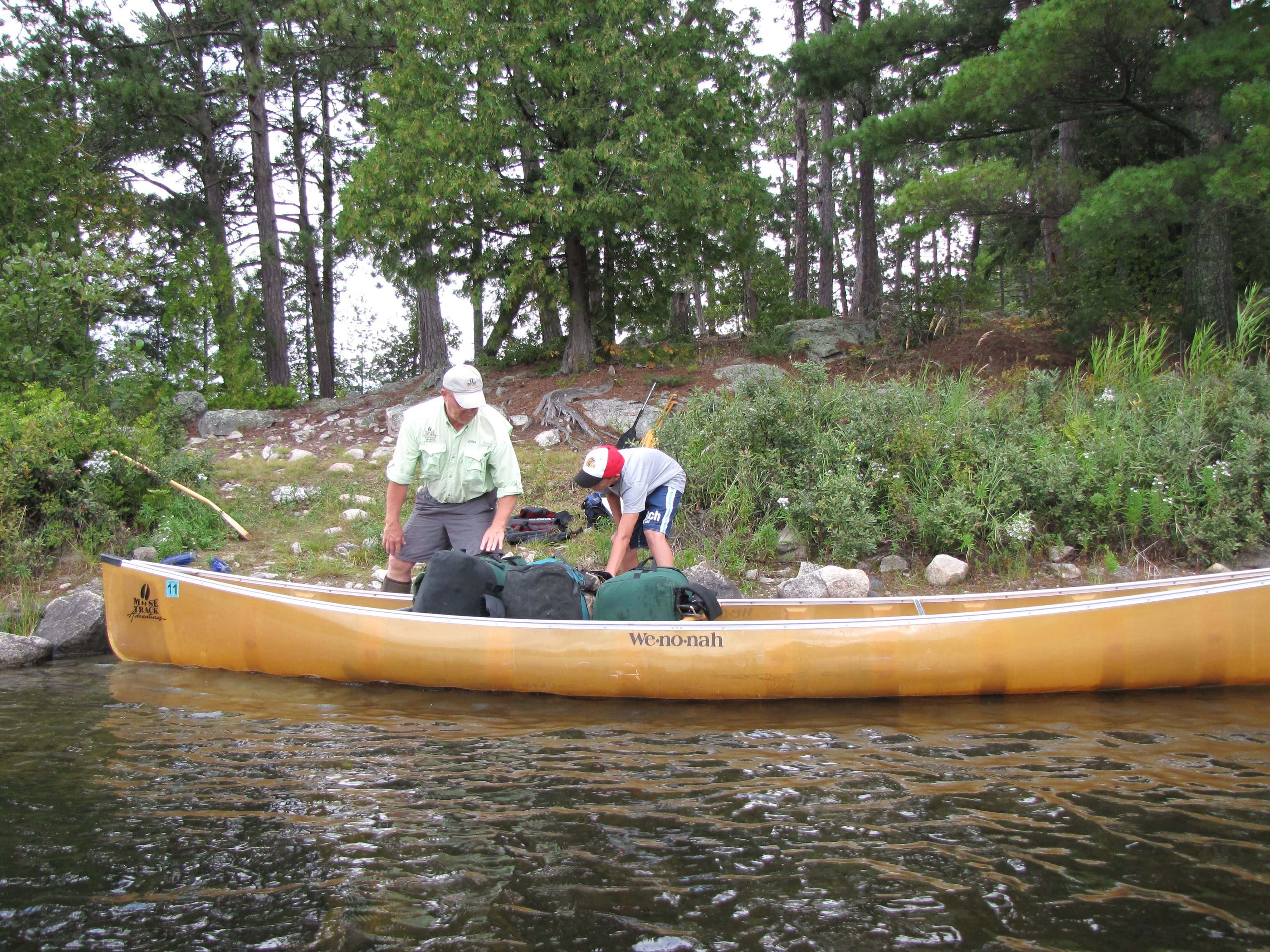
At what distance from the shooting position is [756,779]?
3.34m

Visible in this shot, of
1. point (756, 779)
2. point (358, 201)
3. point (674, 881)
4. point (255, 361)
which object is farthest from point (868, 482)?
point (255, 361)

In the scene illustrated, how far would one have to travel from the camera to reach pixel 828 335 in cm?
1249

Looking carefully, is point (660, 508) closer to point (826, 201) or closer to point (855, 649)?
point (855, 649)

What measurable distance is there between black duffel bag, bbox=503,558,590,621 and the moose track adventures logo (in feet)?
7.46

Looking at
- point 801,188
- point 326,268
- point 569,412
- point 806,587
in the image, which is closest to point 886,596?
point 806,587

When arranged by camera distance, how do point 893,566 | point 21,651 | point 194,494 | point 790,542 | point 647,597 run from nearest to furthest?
point 647,597, point 21,651, point 893,566, point 790,542, point 194,494

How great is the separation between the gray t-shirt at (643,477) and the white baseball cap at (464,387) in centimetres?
94

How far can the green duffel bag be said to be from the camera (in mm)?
4539

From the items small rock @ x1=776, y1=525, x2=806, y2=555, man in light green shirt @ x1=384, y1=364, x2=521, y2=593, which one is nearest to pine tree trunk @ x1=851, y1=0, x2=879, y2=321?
small rock @ x1=776, y1=525, x2=806, y2=555

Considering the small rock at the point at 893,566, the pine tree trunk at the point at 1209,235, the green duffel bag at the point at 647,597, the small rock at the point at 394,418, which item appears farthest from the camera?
the small rock at the point at 394,418

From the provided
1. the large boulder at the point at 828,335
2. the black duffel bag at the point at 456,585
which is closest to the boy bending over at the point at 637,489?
the black duffel bag at the point at 456,585

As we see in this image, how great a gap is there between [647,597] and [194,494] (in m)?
4.80

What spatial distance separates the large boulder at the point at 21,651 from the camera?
5.53 metres

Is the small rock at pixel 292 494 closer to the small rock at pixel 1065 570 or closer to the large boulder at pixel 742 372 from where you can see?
the large boulder at pixel 742 372
